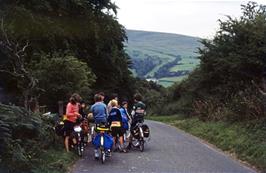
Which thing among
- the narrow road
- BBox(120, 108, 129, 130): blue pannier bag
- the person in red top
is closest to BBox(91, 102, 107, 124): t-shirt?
the person in red top

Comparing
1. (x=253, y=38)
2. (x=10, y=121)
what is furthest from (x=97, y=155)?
(x=253, y=38)

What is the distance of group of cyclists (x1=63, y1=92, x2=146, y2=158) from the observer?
17344mm

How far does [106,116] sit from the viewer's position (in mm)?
17797

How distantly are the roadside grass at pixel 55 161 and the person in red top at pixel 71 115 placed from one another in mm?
555

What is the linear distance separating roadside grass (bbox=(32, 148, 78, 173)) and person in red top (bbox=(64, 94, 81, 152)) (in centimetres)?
56

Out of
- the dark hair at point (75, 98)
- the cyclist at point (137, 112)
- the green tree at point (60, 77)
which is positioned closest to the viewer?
the dark hair at point (75, 98)

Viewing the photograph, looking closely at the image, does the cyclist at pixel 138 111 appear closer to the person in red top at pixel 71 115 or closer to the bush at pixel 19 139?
the person in red top at pixel 71 115

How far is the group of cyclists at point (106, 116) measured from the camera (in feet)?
56.9

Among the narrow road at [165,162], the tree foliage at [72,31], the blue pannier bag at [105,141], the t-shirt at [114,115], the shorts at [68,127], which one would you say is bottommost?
the narrow road at [165,162]

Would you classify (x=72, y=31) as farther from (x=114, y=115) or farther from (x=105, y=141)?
(x=105, y=141)

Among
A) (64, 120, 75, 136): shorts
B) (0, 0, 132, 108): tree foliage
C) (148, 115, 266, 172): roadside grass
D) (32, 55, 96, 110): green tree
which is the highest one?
(0, 0, 132, 108): tree foliage

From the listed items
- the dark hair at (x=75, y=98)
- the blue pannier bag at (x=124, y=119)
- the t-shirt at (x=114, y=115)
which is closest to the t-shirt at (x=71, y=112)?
the dark hair at (x=75, y=98)

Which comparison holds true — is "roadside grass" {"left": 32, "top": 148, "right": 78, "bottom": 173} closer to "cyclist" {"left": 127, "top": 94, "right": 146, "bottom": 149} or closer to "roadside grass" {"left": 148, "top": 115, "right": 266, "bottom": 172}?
"cyclist" {"left": 127, "top": 94, "right": 146, "bottom": 149}

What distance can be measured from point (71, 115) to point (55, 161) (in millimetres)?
3051
